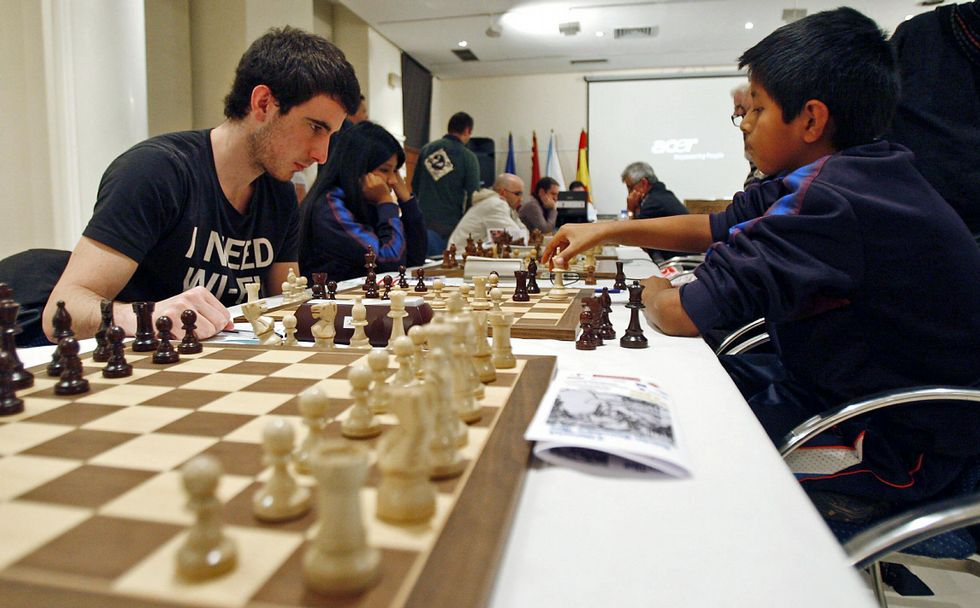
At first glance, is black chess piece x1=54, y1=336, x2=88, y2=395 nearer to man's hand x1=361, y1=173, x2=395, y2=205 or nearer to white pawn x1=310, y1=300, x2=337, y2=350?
white pawn x1=310, y1=300, x2=337, y2=350

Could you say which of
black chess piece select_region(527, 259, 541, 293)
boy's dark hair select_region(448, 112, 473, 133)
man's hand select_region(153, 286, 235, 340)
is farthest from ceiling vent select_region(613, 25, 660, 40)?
man's hand select_region(153, 286, 235, 340)

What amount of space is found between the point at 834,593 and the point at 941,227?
3.38ft

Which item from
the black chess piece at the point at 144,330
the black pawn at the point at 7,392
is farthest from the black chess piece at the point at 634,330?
the black pawn at the point at 7,392

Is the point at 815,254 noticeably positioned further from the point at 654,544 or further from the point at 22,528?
the point at 22,528

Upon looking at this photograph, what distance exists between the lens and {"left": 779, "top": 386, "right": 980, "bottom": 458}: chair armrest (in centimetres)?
112

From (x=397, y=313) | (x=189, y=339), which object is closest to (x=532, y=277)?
(x=397, y=313)

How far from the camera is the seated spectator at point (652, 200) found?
4844mm

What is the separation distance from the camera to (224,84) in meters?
5.95

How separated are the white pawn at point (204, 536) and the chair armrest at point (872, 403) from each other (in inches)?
37.8

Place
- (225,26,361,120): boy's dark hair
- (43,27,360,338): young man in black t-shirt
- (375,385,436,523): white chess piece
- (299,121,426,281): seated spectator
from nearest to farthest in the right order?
(375,385,436,523): white chess piece < (43,27,360,338): young man in black t-shirt < (225,26,361,120): boy's dark hair < (299,121,426,281): seated spectator

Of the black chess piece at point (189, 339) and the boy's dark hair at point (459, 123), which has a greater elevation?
the boy's dark hair at point (459, 123)

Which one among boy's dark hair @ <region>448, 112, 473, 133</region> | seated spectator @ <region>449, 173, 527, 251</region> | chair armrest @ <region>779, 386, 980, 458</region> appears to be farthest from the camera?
boy's dark hair @ <region>448, 112, 473, 133</region>

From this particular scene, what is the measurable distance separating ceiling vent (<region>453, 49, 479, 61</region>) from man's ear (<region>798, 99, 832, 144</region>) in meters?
8.65

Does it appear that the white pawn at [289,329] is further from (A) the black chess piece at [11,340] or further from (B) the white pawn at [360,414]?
(B) the white pawn at [360,414]
